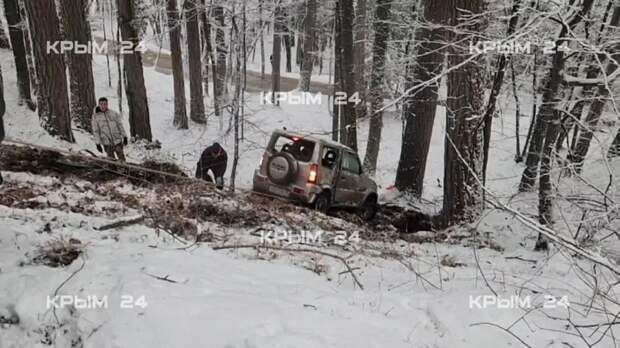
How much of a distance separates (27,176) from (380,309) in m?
6.04

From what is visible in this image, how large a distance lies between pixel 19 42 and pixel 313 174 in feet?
39.4

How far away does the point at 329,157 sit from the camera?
9.75 m

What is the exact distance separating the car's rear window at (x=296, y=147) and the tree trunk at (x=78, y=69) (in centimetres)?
649

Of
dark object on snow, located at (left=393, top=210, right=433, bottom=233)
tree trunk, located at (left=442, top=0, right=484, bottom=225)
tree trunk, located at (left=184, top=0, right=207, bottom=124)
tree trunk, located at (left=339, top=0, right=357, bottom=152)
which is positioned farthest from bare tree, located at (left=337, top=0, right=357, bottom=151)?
tree trunk, located at (left=184, top=0, right=207, bottom=124)

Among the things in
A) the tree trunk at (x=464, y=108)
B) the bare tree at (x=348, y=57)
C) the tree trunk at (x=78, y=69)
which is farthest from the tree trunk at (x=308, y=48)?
the tree trunk at (x=464, y=108)

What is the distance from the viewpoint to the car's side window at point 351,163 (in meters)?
10.2

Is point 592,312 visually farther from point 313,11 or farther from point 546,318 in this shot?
point 313,11

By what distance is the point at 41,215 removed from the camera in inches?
211

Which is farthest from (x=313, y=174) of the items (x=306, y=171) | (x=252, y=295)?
(x=252, y=295)

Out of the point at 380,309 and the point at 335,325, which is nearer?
the point at 335,325

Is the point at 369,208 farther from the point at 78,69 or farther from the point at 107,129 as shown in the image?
the point at 78,69

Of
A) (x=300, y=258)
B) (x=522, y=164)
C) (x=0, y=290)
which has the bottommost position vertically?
(x=522, y=164)

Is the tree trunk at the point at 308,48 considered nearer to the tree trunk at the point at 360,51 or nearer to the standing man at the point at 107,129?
the tree trunk at the point at 360,51

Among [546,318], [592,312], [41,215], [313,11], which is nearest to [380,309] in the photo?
[546,318]
